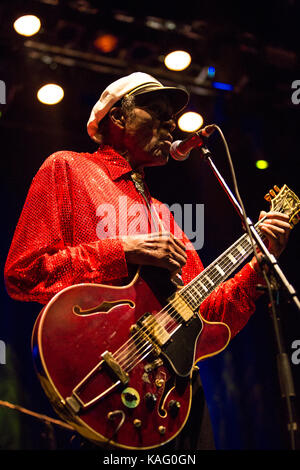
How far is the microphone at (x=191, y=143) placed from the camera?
245 cm

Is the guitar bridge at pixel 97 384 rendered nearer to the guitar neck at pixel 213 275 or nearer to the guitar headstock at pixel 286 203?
the guitar neck at pixel 213 275

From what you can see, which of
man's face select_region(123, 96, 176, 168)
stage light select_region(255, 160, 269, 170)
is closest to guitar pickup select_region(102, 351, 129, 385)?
man's face select_region(123, 96, 176, 168)

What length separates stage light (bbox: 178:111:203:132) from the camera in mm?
5617

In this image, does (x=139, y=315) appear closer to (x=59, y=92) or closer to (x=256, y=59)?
(x=59, y=92)

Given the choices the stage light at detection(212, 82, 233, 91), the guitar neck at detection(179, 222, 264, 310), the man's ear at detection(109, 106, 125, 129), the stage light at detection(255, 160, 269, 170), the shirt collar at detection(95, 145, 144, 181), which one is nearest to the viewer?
the guitar neck at detection(179, 222, 264, 310)

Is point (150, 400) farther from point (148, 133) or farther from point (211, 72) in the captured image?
point (211, 72)

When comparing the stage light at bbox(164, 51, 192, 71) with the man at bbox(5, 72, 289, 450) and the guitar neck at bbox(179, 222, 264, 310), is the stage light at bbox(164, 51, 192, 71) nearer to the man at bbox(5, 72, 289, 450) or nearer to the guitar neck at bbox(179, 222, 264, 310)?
the man at bbox(5, 72, 289, 450)

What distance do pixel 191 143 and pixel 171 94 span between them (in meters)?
0.60

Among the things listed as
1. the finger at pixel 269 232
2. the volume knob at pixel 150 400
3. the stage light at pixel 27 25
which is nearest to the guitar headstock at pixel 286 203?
the finger at pixel 269 232

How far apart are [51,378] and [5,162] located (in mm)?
4070

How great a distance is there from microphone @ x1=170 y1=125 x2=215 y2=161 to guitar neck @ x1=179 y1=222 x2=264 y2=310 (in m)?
0.58

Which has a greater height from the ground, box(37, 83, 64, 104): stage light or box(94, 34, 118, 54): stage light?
box(94, 34, 118, 54): stage light

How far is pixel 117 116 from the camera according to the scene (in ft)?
9.83

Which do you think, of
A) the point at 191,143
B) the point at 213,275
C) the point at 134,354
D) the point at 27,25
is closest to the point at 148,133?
the point at 191,143
